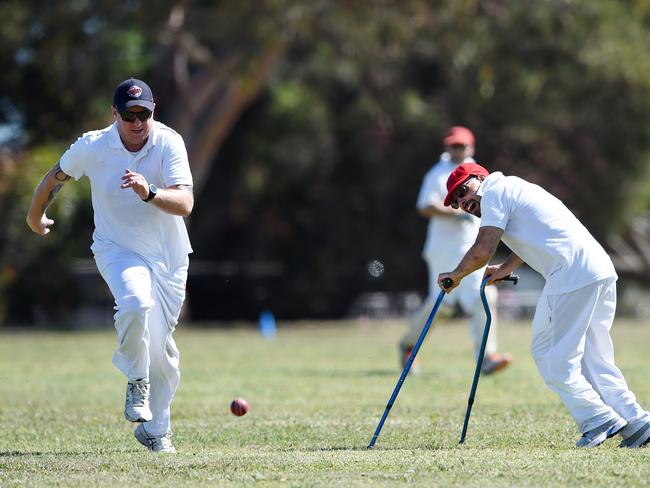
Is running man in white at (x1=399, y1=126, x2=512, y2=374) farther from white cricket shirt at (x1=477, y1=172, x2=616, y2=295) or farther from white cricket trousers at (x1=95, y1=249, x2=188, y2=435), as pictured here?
white cricket trousers at (x1=95, y1=249, x2=188, y2=435)

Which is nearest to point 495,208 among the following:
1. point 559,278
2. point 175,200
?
point 559,278

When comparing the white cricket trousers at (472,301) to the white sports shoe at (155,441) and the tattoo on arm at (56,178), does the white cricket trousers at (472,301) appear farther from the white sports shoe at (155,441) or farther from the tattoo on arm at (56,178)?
the tattoo on arm at (56,178)

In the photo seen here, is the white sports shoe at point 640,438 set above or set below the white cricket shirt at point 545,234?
below

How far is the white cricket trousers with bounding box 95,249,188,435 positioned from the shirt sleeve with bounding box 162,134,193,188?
54 centimetres

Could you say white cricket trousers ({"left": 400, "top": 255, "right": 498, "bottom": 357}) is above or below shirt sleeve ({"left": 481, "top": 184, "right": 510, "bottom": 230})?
below

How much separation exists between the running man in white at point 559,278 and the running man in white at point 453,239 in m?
5.13

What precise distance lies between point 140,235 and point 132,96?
2.81 feet

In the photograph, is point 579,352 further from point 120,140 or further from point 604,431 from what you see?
point 120,140

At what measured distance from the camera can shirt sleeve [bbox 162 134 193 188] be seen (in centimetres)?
779

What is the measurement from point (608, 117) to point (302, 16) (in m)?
8.51

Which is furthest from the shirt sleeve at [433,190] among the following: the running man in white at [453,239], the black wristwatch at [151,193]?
Result: the black wristwatch at [151,193]

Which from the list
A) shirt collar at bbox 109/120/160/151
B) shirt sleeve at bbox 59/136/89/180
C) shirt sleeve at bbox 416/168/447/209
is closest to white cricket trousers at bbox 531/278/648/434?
shirt collar at bbox 109/120/160/151

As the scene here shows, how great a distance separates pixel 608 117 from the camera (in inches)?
1140

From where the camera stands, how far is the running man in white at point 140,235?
7.71 metres
